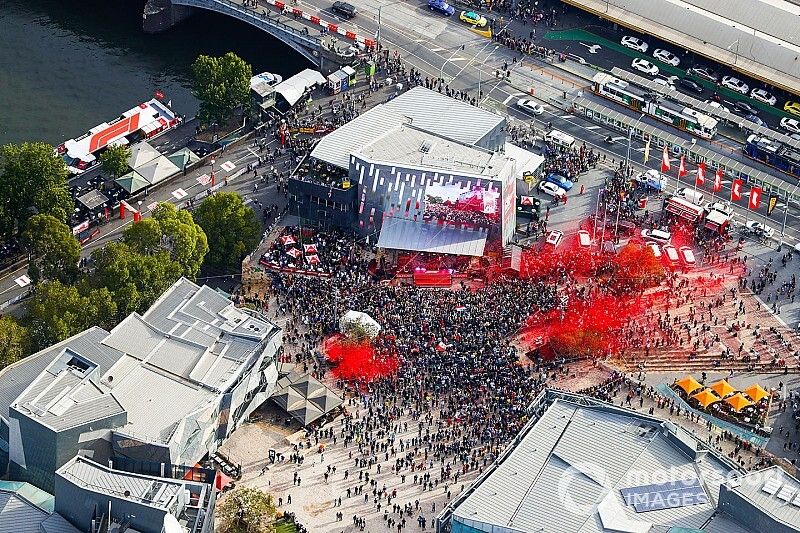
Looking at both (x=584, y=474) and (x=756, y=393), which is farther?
(x=756, y=393)

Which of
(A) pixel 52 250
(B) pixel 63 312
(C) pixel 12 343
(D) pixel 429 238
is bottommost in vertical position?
(C) pixel 12 343

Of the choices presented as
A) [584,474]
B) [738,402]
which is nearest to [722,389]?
[738,402]

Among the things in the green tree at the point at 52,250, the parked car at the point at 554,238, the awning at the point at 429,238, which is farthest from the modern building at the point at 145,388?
the parked car at the point at 554,238

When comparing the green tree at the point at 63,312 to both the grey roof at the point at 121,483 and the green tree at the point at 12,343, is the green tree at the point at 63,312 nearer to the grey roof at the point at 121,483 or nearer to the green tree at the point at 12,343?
the green tree at the point at 12,343

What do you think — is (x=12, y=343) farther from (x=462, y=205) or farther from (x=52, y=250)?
(x=462, y=205)

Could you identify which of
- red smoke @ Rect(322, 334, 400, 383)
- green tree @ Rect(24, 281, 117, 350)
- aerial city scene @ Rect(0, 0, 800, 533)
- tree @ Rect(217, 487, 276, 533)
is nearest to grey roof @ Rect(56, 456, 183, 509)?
aerial city scene @ Rect(0, 0, 800, 533)

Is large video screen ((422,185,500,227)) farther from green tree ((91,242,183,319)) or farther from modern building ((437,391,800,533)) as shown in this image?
modern building ((437,391,800,533))
